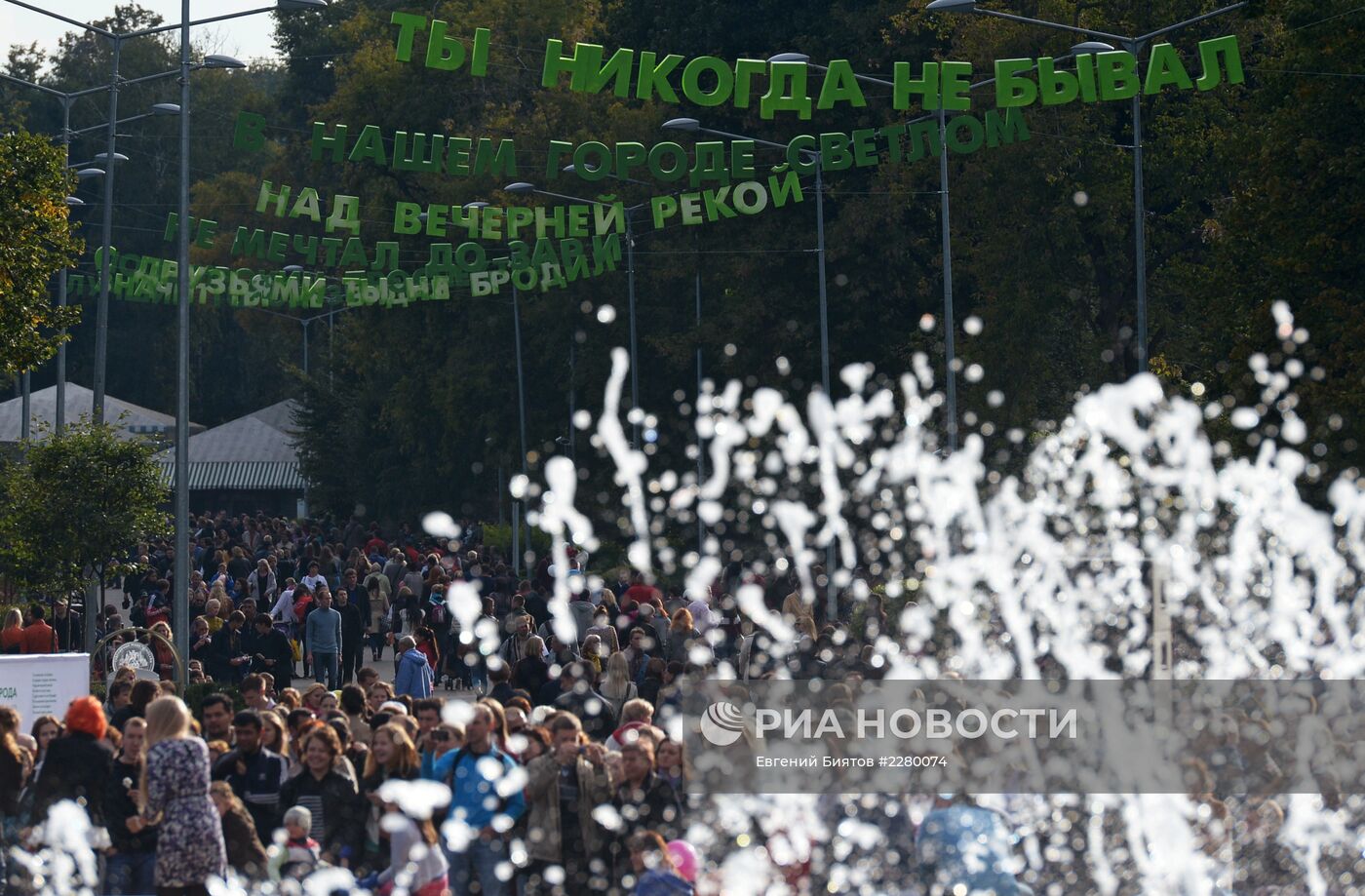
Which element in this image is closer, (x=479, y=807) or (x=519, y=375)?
(x=479, y=807)

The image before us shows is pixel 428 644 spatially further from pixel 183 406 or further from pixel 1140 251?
pixel 1140 251

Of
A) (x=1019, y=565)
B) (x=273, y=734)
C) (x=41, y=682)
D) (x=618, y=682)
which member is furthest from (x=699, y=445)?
(x=273, y=734)

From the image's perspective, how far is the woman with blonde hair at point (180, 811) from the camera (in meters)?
9.89

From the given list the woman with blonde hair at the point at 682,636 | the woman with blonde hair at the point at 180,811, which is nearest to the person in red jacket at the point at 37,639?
the woman with blonde hair at the point at 682,636

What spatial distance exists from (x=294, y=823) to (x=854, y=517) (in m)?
25.0

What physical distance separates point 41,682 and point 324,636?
7.76 metres

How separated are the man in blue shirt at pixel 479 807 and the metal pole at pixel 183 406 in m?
11.8

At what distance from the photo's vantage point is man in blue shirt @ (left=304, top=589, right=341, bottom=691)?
23625 mm

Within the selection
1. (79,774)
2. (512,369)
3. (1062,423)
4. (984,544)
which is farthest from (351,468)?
(79,774)

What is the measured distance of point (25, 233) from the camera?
22891 mm

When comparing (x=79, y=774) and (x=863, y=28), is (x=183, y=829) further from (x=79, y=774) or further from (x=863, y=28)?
(x=863, y=28)

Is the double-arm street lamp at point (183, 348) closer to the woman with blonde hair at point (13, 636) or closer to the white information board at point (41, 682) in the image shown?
the woman with blonde hair at point (13, 636)

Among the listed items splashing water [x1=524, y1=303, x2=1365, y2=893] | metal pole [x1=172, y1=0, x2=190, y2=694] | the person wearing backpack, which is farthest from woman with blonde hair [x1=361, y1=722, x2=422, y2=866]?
metal pole [x1=172, y1=0, x2=190, y2=694]

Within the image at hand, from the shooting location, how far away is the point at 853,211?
36344 mm
